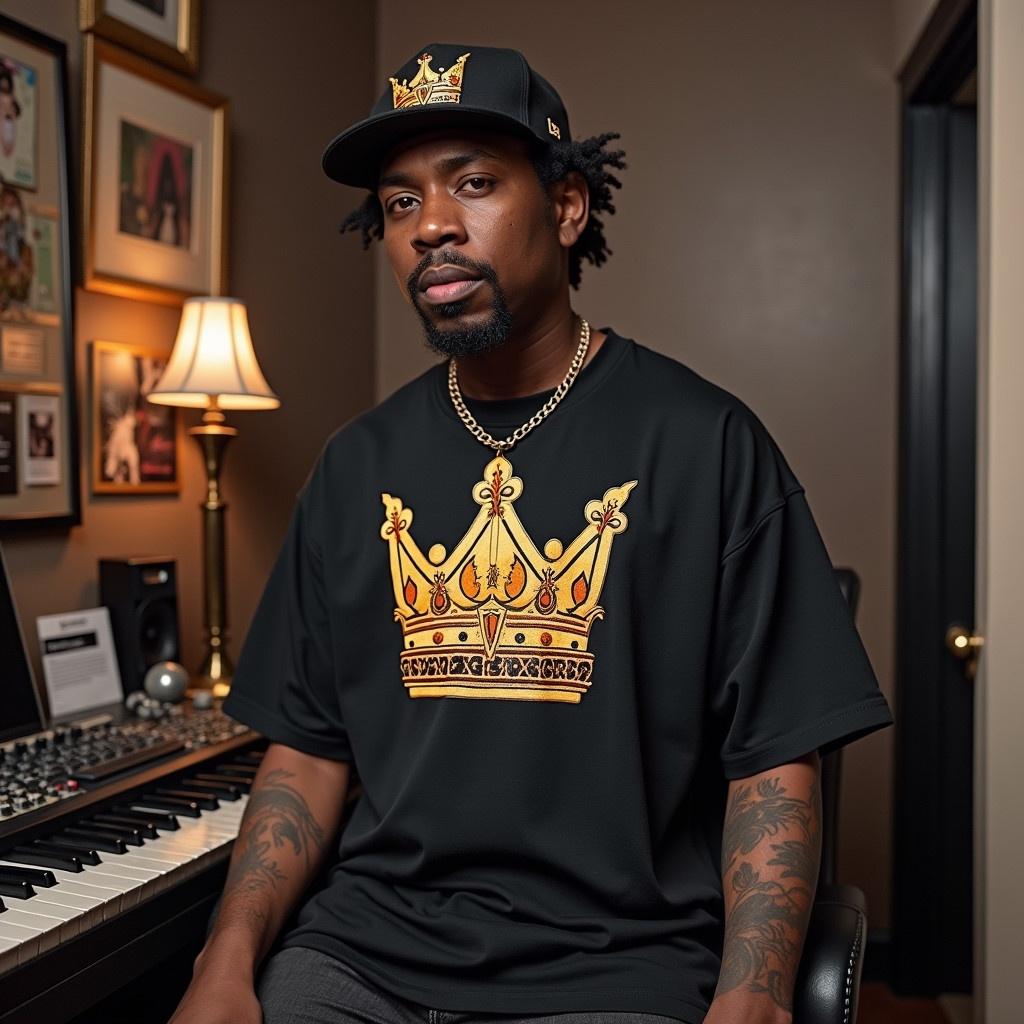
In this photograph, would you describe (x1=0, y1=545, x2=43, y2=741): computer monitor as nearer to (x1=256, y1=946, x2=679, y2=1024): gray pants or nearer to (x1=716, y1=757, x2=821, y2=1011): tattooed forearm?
(x1=256, y1=946, x2=679, y2=1024): gray pants

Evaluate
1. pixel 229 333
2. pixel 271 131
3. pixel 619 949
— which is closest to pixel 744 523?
pixel 619 949

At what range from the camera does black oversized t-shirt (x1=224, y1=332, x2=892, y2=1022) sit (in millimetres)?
1320

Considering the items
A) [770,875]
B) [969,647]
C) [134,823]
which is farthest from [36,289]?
[969,647]

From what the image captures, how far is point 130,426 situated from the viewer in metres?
2.38

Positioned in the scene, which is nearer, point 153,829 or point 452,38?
point 153,829

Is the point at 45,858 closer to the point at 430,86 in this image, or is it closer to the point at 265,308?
the point at 430,86

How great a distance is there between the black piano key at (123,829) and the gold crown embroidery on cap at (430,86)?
985mm

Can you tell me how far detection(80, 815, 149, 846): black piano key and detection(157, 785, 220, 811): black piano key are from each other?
139 millimetres

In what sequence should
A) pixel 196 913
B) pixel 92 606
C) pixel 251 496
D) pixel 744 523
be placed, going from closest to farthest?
pixel 744 523, pixel 196 913, pixel 92 606, pixel 251 496

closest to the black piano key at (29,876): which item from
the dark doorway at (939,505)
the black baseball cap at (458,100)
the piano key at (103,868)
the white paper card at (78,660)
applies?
the piano key at (103,868)

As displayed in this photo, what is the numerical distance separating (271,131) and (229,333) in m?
0.83

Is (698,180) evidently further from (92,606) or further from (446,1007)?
(446,1007)

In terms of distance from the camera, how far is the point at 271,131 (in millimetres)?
2895

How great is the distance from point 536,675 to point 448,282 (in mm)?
490
